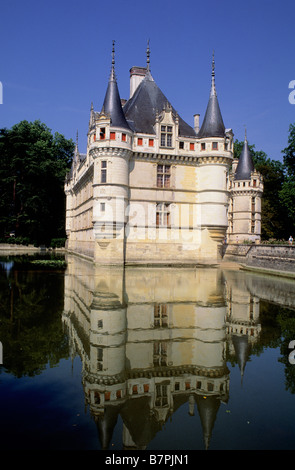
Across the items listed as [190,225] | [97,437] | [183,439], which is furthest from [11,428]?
[190,225]

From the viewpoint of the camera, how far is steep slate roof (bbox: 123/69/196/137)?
26.0 metres

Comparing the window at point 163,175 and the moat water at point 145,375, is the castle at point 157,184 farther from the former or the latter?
the moat water at point 145,375

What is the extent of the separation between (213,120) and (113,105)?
7.13 metres

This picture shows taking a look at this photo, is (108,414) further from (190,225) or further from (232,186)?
(232,186)

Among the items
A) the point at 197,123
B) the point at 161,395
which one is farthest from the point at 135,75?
the point at 161,395

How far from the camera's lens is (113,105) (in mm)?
24016

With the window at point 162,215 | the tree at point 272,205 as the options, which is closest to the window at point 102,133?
the window at point 162,215

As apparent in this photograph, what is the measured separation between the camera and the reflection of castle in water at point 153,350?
463 centimetres

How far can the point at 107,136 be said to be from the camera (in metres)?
23.5

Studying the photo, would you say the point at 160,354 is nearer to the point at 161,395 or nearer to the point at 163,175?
the point at 161,395

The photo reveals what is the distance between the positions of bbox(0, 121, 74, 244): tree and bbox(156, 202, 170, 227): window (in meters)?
23.5

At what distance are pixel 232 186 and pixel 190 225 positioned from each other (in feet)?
53.4

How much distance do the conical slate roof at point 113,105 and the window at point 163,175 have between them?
12.6 ft

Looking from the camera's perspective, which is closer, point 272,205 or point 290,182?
point 290,182
